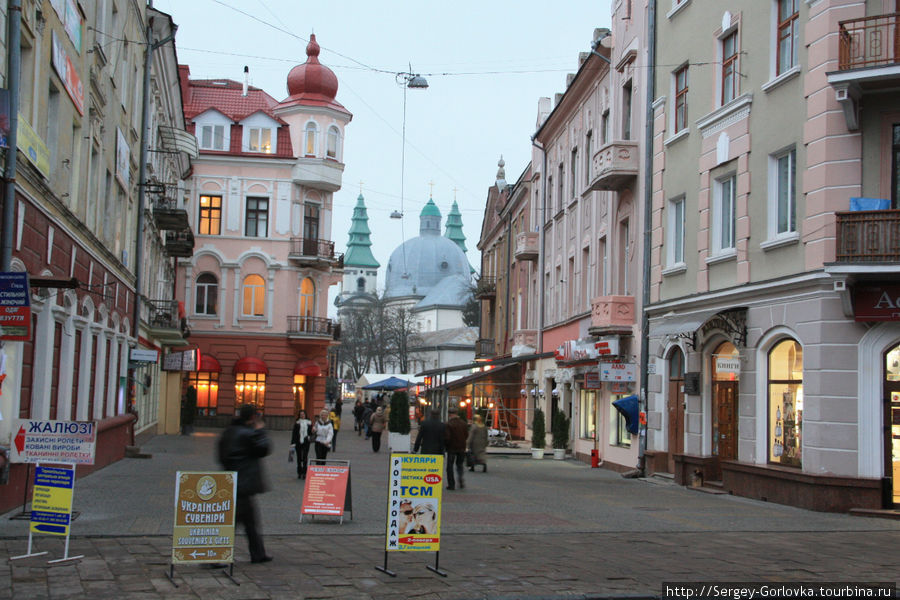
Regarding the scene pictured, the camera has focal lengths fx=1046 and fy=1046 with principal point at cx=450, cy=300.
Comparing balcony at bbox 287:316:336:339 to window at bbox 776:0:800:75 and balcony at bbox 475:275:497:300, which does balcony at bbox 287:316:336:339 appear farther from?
window at bbox 776:0:800:75

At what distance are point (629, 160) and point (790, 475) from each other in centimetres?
1076

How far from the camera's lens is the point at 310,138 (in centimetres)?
4994

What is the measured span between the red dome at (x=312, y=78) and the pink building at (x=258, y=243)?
0.17ft

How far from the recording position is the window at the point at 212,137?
49.7 metres

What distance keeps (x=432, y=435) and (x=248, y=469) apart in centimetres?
911

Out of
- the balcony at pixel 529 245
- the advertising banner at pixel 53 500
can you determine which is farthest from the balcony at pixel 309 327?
the advertising banner at pixel 53 500

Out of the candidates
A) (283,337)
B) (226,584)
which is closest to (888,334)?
(226,584)

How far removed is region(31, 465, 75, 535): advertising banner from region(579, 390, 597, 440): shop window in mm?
21982

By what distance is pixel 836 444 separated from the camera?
1711cm

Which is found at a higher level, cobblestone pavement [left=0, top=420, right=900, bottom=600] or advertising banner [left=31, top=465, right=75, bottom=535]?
advertising banner [left=31, top=465, right=75, bottom=535]

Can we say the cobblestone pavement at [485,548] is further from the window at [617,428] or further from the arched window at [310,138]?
the arched window at [310,138]

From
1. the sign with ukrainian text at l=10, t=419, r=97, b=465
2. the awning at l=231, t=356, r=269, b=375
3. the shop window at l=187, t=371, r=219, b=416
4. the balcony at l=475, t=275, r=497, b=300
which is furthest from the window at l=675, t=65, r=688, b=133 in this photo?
the balcony at l=475, t=275, r=497, b=300

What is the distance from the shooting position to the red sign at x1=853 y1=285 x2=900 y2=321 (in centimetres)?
1634

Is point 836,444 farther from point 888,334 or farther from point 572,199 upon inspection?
point 572,199
